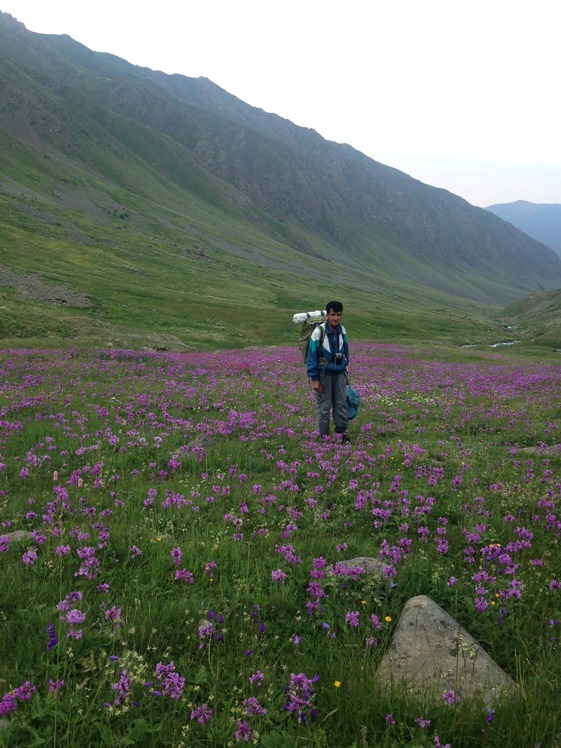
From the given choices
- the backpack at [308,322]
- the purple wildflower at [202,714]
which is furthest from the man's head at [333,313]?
the purple wildflower at [202,714]

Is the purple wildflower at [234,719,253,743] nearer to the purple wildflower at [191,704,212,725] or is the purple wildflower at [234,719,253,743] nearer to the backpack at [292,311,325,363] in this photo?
the purple wildflower at [191,704,212,725]

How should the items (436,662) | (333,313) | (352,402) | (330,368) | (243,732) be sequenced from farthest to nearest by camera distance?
(352,402) < (330,368) < (333,313) < (436,662) < (243,732)

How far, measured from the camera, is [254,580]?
4.87m

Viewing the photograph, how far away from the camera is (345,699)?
10.8 feet

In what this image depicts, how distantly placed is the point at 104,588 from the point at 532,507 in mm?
6678

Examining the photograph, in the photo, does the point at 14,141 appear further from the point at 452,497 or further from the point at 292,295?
the point at 452,497

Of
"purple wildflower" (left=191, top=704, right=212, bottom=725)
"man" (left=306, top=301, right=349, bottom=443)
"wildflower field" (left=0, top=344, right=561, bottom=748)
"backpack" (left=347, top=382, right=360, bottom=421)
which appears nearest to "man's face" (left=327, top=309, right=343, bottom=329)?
"man" (left=306, top=301, right=349, bottom=443)

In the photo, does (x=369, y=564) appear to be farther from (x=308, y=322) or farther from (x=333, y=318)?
(x=308, y=322)

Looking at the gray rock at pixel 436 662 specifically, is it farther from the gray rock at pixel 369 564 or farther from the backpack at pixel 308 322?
the backpack at pixel 308 322

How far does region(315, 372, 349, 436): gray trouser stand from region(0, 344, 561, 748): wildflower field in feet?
1.87

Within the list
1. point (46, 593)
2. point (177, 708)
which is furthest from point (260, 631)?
point (46, 593)

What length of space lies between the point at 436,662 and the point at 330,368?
25.7ft

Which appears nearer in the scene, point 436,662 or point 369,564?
point 436,662

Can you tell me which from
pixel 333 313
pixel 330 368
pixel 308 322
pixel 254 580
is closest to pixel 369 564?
pixel 254 580
